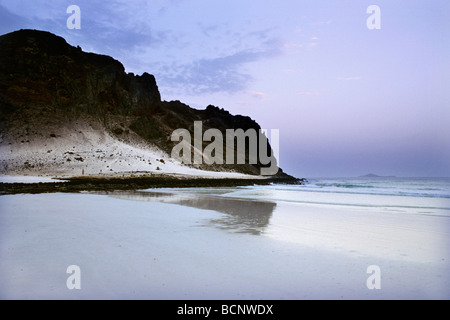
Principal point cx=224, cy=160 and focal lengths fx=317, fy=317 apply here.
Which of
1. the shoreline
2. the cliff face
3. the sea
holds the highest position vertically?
the cliff face

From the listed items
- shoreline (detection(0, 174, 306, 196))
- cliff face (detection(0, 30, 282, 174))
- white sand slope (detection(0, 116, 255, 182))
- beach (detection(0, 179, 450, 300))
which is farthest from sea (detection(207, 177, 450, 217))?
cliff face (detection(0, 30, 282, 174))

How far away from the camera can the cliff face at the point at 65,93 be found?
53.7 meters

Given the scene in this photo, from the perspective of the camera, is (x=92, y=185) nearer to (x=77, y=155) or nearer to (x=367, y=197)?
(x=367, y=197)

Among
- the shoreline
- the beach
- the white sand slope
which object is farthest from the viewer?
the white sand slope

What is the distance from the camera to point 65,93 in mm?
60562

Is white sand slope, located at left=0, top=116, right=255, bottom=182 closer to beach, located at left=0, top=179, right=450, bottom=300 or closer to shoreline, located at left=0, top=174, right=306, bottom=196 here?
shoreline, located at left=0, top=174, right=306, bottom=196

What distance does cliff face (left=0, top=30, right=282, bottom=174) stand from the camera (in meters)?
53.7

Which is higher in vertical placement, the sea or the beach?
the beach

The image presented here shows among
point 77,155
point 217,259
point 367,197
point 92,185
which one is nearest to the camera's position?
point 217,259

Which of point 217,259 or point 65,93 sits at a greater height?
point 65,93

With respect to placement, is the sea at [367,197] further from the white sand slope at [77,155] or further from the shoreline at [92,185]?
the white sand slope at [77,155]

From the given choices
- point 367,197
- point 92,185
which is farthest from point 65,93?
point 367,197

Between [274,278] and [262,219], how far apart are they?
5.79m
